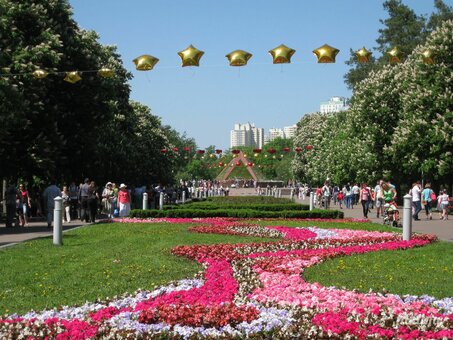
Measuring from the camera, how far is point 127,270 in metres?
11.9

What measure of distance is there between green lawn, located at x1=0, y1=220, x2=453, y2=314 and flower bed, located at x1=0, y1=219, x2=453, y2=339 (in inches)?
28.4

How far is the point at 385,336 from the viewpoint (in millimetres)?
6555

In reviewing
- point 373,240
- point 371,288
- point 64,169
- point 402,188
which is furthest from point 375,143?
point 371,288

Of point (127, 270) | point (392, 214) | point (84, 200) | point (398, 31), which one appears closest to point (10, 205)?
point (84, 200)

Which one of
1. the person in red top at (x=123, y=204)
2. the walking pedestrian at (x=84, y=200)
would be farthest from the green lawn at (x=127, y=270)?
the person in red top at (x=123, y=204)

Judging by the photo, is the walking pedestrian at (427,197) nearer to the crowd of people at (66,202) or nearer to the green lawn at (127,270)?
the crowd of people at (66,202)

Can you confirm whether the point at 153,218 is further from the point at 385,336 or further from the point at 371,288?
the point at 385,336

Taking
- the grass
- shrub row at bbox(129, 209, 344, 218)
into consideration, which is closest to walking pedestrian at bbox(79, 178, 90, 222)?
shrub row at bbox(129, 209, 344, 218)

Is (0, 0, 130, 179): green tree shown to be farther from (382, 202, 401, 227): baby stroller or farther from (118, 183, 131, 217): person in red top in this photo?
(382, 202, 401, 227): baby stroller

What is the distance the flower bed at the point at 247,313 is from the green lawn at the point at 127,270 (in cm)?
72

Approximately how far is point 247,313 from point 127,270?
4829mm

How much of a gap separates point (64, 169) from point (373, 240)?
19.5 m

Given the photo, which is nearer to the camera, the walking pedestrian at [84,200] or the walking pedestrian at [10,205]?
the walking pedestrian at [10,205]

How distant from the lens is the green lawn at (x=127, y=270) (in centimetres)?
972
